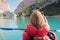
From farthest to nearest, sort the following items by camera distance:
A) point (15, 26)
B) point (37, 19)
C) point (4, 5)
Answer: point (4, 5)
point (15, 26)
point (37, 19)

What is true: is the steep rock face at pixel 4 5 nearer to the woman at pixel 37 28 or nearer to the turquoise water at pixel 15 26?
the turquoise water at pixel 15 26

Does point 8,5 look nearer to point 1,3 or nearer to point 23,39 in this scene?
point 1,3

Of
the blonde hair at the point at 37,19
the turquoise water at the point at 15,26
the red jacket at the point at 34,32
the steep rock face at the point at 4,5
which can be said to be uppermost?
the steep rock face at the point at 4,5

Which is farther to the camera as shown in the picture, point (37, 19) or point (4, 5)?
point (4, 5)

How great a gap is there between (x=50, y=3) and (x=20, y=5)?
729cm

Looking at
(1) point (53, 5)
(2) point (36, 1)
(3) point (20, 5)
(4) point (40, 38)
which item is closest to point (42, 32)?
(4) point (40, 38)

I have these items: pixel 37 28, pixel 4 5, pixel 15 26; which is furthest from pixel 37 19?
pixel 4 5

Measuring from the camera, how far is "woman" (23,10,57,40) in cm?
98

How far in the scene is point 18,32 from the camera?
5781 mm

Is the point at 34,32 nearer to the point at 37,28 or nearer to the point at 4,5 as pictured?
the point at 37,28

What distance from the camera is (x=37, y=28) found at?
3.34ft

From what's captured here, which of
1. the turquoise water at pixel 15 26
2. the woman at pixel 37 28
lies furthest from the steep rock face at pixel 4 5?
the woman at pixel 37 28

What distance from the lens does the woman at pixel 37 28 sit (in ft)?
3.21

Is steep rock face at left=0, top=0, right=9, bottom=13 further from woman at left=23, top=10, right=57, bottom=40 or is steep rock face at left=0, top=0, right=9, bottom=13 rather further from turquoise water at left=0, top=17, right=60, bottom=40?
woman at left=23, top=10, right=57, bottom=40
